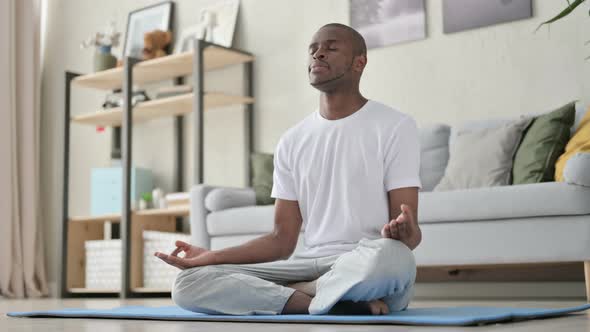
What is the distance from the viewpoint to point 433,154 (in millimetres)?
3688

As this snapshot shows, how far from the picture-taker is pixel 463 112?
392 centimetres

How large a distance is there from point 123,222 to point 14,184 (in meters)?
1.03

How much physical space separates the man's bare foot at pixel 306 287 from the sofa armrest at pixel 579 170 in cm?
122

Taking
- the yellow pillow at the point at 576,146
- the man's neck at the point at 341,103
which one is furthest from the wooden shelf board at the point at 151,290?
the man's neck at the point at 341,103

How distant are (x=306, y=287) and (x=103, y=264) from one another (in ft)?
10.1

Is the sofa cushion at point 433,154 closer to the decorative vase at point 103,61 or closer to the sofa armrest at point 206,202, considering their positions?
the sofa armrest at point 206,202

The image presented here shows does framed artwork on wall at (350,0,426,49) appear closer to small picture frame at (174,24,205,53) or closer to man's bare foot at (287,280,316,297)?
small picture frame at (174,24,205,53)

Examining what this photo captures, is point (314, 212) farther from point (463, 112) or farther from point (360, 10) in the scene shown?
point (360, 10)

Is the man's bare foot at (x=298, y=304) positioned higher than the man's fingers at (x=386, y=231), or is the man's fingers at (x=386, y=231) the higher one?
the man's fingers at (x=386, y=231)

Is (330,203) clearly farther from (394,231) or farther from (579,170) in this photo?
(579,170)

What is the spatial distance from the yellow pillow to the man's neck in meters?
1.31

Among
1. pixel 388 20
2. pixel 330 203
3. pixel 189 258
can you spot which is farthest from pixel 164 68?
pixel 330 203

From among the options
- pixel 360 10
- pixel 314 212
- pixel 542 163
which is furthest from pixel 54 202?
pixel 314 212

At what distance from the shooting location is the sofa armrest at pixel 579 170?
2.73 meters
